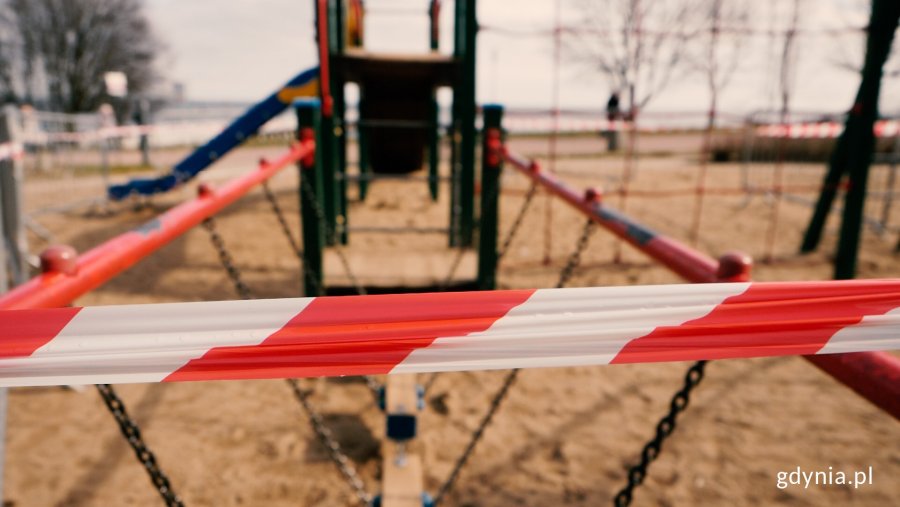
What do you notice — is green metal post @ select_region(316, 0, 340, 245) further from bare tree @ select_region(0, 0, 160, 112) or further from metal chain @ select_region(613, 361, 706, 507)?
bare tree @ select_region(0, 0, 160, 112)

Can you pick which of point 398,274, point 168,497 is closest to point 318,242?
point 398,274

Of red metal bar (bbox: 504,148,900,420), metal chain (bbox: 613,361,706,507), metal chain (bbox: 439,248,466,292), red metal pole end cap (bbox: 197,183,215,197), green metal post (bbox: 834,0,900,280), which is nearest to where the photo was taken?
red metal bar (bbox: 504,148,900,420)

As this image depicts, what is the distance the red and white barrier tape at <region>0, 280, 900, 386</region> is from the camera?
2.42 feet

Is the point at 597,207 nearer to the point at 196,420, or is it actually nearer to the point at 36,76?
the point at 196,420

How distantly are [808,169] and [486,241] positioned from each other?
41.4 feet

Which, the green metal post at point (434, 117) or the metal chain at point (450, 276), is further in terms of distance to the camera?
the green metal post at point (434, 117)

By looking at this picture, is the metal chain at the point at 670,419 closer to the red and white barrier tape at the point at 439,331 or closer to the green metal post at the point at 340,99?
the red and white barrier tape at the point at 439,331

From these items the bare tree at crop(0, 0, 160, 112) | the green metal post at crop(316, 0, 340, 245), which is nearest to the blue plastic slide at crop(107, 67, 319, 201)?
the green metal post at crop(316, 0, 340, 245)

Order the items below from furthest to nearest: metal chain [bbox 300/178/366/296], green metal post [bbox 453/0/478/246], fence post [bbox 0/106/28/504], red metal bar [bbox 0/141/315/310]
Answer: green metal post [bbox 453/0/478/246] < fence post [bbox 0/106/28/504] < metal chain [bbox 300/178/366/296] < red metal bar [bbox 0/141/315/310]

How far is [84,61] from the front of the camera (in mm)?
24578

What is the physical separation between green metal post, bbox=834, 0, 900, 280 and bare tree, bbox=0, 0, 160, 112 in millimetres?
27498

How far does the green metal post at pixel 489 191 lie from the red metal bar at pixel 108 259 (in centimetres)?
207

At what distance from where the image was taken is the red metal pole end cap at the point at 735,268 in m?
0.99

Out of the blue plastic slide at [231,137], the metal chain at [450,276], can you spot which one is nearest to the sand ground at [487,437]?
the metal chain at [450,276]
